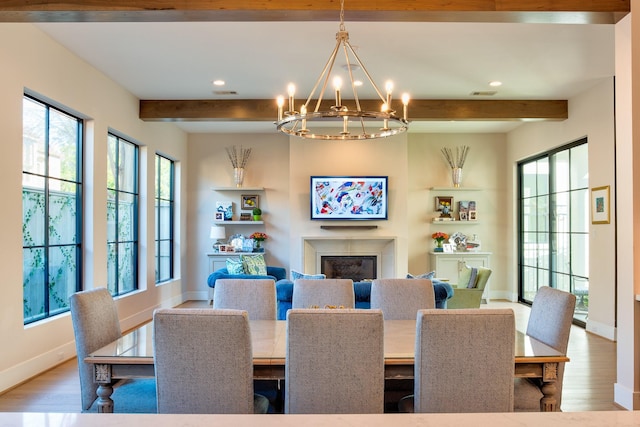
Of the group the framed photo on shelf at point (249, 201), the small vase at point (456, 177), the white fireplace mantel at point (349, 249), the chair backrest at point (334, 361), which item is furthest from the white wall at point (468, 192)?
the chair backrest at point (334, 361)

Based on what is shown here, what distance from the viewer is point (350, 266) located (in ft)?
27.6

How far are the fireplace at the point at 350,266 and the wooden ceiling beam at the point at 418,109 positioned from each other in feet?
8.96

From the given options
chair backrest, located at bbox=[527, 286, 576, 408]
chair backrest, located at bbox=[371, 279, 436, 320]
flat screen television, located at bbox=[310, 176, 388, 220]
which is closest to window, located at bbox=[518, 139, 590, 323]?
flat screen television, located at bbox=[310, 176, 388, 220]

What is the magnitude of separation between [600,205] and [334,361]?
514 cm

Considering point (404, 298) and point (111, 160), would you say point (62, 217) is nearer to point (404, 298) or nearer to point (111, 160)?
point (111, 160)

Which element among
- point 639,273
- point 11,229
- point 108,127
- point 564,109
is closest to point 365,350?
point 639,273

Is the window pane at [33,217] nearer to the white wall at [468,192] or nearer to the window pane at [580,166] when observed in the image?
the white wall at [468,192]

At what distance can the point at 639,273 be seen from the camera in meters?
3.46

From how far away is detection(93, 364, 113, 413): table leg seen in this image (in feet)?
7.58

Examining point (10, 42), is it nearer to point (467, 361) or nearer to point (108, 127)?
point (108, 127)

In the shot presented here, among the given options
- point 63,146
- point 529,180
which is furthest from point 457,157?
point 63,146

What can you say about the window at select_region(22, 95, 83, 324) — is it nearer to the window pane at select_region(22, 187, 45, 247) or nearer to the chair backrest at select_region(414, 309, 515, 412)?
the window pane at select_region(22, 187, 45, 247)

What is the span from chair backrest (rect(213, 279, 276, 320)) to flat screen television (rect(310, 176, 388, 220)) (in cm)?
479

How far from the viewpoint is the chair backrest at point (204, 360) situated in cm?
203
